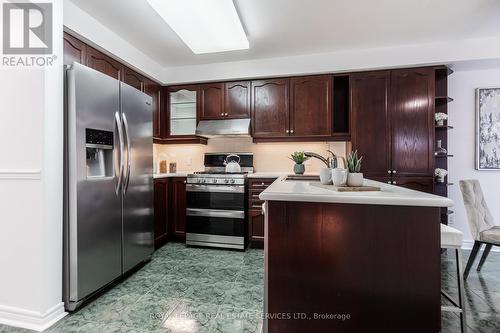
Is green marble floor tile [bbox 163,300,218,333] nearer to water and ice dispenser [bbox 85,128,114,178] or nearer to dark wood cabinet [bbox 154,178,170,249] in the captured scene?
water and ice dispenser [bbox 85,128,114,178]

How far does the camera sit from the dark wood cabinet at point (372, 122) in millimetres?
3162

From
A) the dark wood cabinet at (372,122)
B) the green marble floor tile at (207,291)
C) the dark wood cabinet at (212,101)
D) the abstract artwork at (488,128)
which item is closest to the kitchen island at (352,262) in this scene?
the green marble floor tile at (207,291)

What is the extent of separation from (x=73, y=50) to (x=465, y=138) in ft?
15.1

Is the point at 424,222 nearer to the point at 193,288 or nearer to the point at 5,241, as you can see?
the point at 193,288

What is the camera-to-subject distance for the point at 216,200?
3287 millimetres

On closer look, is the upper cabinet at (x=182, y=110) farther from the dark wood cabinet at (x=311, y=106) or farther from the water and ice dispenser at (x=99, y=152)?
the water and ice dispenser at (x=99, y=152)

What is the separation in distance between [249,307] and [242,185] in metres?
1.56

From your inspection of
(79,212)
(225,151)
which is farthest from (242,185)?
(79,212)

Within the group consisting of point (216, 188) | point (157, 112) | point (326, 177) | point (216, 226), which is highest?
point (157, 112)

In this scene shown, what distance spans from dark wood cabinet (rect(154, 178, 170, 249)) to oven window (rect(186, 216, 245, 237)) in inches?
13.3

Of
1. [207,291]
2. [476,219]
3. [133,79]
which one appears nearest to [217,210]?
[207,291]

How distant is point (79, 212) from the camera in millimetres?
1825

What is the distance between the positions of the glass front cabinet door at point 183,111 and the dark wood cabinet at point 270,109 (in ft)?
3.08

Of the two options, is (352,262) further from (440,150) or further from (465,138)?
(465,138)
